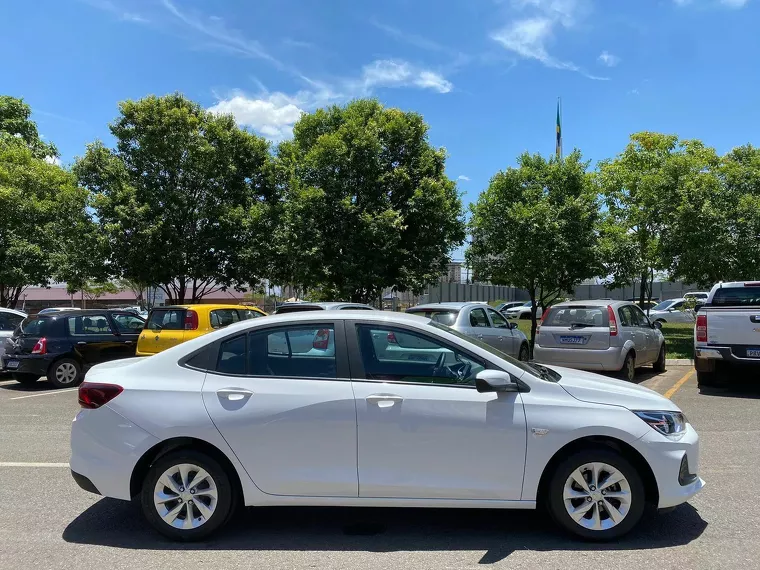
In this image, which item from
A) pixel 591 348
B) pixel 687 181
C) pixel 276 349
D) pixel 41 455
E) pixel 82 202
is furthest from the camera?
pixel 82 202

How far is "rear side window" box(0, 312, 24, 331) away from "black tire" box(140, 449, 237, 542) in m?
10.7

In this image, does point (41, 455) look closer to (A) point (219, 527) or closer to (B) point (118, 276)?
(A) point (219, 527)

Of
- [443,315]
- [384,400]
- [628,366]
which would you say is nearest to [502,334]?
[443,315]

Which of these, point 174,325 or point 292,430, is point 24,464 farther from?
point 174,325

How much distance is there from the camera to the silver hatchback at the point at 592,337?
10.4 metres

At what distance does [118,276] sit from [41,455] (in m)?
14.5

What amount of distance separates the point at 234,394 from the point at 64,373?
9346 millimetres

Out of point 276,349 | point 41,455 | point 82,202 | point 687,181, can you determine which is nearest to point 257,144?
point 82,202

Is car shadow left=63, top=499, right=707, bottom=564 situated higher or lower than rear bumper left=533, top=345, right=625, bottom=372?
lower

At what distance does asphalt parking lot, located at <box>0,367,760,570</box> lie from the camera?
3.73 metres

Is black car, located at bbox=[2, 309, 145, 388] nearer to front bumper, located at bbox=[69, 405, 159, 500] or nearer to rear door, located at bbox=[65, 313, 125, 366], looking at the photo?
rear door, located at bbox=[65, 313, 125, 366]

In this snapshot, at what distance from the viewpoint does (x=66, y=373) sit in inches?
459

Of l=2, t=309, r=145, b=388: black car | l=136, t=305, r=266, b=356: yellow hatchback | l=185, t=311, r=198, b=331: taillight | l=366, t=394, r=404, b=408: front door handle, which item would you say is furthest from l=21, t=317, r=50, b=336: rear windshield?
l=366, t=394, r=404, b=408: front door handle

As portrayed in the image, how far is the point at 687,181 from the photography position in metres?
16.4
